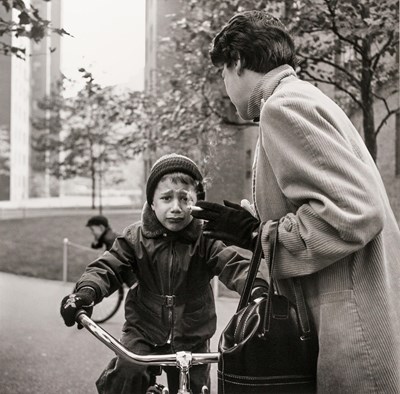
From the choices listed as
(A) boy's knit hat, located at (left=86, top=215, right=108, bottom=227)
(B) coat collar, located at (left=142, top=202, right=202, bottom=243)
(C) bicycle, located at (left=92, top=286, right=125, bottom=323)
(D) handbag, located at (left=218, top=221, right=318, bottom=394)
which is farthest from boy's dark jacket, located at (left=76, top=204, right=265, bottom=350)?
(C) bicycle, located at (left=92, top=286, right=125, bottom=323)

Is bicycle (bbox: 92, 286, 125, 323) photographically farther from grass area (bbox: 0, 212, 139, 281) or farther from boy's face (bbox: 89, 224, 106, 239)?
grass area (bbox: 0, 212, 139, 281)

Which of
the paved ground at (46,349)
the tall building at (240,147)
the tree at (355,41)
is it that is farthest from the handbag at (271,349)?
the tree at (355,41)

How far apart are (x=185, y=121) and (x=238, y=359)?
7.71m

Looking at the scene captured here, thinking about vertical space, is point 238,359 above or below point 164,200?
below

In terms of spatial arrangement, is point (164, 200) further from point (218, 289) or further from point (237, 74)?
point (218, 289)

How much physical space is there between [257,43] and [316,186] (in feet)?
1.65

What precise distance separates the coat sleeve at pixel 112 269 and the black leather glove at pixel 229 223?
771 mm

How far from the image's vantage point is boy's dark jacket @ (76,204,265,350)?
9.82 ft

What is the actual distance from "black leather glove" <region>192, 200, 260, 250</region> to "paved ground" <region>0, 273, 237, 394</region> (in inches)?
168

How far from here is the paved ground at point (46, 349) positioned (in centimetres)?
638

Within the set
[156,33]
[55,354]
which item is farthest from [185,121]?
[55,354]

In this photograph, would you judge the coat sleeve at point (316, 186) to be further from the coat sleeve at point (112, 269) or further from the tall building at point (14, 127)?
the tall building at point (14, 127)

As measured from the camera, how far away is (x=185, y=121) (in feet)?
31.3

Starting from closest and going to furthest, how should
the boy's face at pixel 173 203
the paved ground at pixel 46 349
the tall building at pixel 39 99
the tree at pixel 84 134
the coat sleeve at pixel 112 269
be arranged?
1. the coat sleeve at pixel 112 269
2. the boy's face at pixel 173 203
3. the paved ground at pixel 46 349
4. the tall building at pixel 39 99
5. the tree at pixel 84 134
